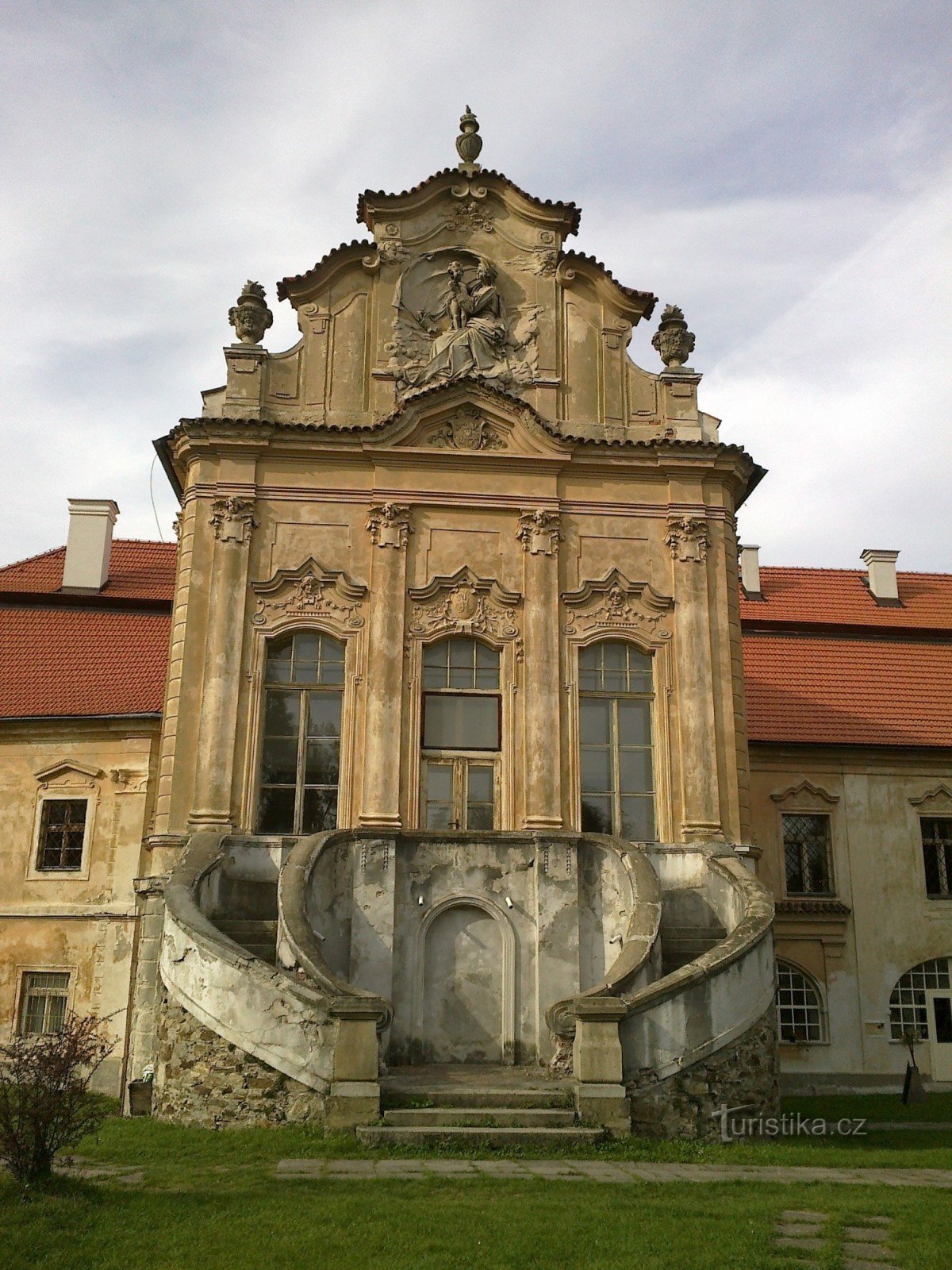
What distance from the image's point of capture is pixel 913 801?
78.3 feet

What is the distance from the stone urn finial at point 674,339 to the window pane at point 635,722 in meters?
5.38

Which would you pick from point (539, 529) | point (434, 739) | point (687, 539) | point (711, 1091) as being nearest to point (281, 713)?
point (434, 739)

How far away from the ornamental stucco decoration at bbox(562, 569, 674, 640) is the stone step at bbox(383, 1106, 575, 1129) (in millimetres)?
7504

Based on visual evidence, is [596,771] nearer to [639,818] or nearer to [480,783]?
[639,818]

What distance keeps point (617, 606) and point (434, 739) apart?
3279 millimetres

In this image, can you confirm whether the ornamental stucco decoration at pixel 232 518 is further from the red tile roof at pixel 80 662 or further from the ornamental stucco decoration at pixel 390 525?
the red tile roof at pixel 80 662

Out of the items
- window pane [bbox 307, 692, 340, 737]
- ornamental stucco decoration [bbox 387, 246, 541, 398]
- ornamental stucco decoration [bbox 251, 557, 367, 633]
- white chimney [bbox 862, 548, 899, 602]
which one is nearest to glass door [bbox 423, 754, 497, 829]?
window pane [bbox 307, 692, 340, 737]

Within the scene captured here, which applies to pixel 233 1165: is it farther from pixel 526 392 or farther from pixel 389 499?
pixel 526 392

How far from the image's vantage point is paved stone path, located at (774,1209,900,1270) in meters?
8.05

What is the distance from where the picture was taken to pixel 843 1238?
8633 mm

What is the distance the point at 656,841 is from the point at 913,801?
888 centimetres

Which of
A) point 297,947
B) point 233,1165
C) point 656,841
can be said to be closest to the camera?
point 233,1165

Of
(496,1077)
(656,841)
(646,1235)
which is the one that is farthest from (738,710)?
(646,1235)

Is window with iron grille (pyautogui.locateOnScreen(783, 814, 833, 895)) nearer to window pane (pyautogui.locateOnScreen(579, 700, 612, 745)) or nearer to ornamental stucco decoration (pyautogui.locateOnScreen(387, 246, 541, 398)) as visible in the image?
window pane (pyautogui.locateOnScreen(579, 700, 612, 745))
